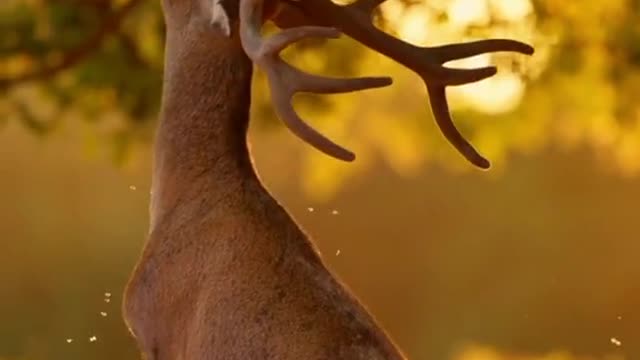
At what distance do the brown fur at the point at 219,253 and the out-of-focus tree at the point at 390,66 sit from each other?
1432 mm

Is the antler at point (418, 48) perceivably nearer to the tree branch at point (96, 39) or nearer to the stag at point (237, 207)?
the stag at point (237, 207)

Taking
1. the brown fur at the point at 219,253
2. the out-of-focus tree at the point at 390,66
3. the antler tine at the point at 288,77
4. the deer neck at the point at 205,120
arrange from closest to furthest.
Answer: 1. the antler tine at the point at 288,77
2. the brown fur at the point at 219,253
3. the deer neck at the point at 205,120
4. the out-of-focus tree at the point at 390,66

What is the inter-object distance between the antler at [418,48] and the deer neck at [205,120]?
0.08 m

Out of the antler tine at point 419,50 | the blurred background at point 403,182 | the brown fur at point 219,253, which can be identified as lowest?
Answer: the blurred background at point 403,182

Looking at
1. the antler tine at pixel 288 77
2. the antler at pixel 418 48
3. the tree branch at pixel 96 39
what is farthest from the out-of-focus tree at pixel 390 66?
the antler tine at pixel 288 77

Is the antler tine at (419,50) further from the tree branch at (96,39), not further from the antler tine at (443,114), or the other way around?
the tree branch at (96,39)

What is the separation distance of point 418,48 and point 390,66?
1744 mm

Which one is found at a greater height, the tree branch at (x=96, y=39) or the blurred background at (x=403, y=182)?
the tree branch at (x=96, y=39)

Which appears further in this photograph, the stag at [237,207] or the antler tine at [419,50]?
the antler tine at [419,50]

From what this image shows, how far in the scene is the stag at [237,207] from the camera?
1881 mm

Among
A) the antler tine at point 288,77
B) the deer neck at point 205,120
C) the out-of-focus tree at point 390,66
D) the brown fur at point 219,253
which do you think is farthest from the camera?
the out-of-focus tree at point 390,66

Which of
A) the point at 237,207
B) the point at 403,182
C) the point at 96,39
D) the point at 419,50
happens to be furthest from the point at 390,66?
the point at 403,182

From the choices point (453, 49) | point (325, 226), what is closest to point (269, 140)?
point (325, 226)

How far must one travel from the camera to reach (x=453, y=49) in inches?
82.2
